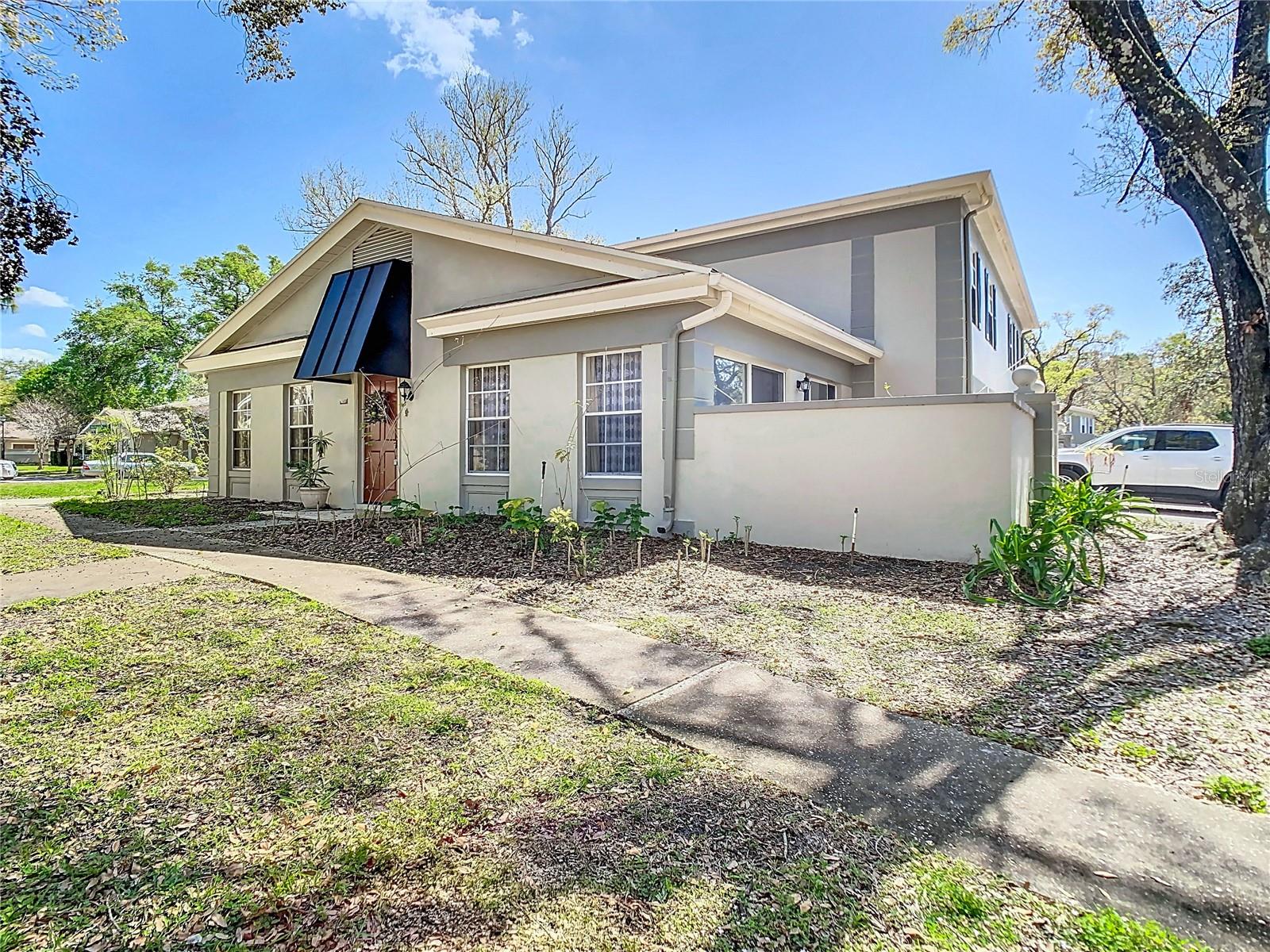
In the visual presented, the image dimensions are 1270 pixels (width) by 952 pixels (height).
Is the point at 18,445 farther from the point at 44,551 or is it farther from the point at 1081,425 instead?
the point at 1081,425

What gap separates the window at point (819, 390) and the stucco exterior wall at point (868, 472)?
336cm

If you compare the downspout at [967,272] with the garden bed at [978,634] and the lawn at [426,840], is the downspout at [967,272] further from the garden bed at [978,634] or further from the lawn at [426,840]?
the lawn at [426,840]

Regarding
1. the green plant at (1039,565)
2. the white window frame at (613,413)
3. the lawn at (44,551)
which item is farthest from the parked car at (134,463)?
the green plant at (1039,565)

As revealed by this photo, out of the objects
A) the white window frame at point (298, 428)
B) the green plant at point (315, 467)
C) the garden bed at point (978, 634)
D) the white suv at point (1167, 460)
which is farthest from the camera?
the white suv at point (1167, 460)

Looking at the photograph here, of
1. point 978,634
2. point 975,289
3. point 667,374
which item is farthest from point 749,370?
point 975,289

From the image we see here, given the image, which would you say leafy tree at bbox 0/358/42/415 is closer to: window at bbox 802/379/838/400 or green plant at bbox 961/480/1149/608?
Result: window at bbox 802/379/838/400

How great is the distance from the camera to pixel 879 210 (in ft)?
38.3

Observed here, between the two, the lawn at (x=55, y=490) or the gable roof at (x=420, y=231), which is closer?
the gable roof at (x=420, y=231)

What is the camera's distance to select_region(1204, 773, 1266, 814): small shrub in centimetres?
247

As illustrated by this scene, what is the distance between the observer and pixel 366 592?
5.75m

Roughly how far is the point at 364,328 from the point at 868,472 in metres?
8.27

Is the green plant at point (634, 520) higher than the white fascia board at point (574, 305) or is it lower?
lower

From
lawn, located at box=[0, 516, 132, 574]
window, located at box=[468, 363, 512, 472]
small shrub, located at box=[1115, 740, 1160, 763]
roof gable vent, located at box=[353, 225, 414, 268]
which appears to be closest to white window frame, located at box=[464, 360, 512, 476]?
window, located at box=[468, 363, 512, 472]

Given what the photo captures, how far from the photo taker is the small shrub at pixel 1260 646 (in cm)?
413
